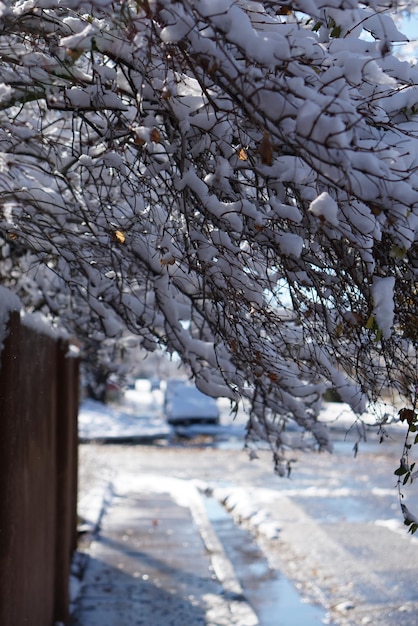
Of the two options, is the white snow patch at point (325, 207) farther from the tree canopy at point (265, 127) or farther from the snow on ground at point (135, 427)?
the snow on ground at point (135, 427)

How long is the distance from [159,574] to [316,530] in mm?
3389

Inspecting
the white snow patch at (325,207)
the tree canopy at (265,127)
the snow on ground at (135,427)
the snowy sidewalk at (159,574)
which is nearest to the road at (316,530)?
the snowy sidewalk at (159,574)

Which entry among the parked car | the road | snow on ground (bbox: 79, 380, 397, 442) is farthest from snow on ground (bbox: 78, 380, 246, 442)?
the road

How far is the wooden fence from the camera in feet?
13.8

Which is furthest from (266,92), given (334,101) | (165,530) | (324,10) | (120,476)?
(120,476)

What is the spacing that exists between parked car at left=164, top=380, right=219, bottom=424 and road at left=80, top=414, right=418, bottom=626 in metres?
8.86

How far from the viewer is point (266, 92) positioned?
2.61 m

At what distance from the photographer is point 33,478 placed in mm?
5207

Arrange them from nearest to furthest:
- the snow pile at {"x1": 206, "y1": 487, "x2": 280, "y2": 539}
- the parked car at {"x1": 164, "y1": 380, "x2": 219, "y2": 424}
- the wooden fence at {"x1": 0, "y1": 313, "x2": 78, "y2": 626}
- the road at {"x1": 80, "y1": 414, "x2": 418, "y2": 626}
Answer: the wooden fence at {"x1": 0, "y1": 313, "x2": 78, "y2": 626} → the road at {"x1": 80, "y1": 414, "x2": 418, "y2": 626} → the snow pile at {"x1": 206, "y1": 487, "x2": 280, "y2": 539} → the parked car at {"x1": 164, "y1": 380, "x2": 219, "y2": 424}

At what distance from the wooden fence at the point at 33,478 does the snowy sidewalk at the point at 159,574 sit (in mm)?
755

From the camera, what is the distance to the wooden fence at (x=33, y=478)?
13.8 ft

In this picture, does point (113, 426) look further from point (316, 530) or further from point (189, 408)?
point (316, 530)

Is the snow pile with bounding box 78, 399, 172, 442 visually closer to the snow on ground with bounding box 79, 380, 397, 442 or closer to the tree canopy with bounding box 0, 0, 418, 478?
the snow on ground with bounding box 79, 380, 397, 442

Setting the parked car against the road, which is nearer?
the road
